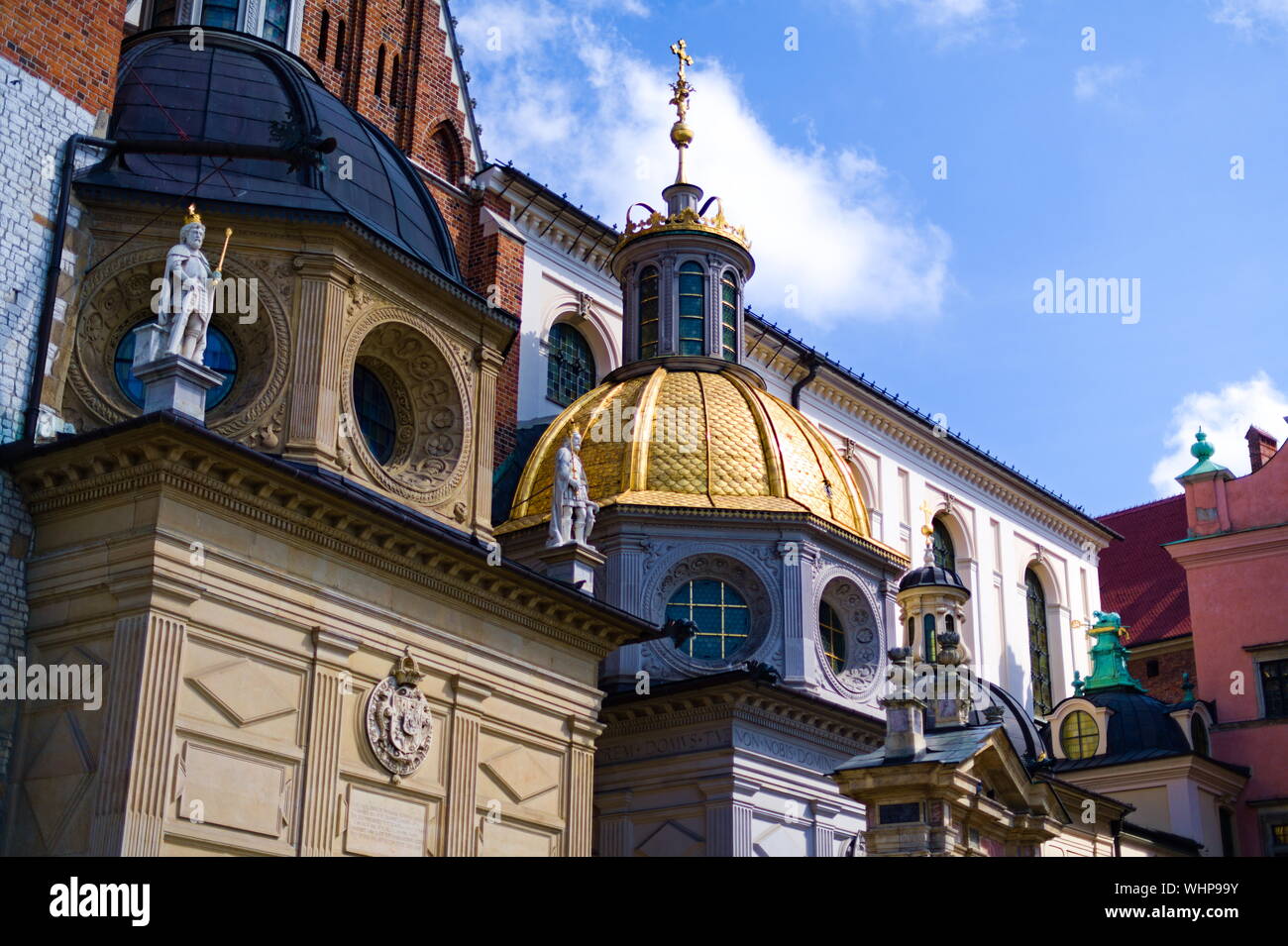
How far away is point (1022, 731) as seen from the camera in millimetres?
30625

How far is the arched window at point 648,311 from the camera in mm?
30766

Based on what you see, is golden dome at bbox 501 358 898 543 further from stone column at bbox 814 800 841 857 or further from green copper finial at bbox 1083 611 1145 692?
green copper finial at bbox 1083 611 1145 692

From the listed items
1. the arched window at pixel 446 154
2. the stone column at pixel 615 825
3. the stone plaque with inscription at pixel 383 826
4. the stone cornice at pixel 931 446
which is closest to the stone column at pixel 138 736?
the stone plaque with inscription at pixel 383 826

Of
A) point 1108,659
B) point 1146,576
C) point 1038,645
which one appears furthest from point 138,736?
point 1146,576

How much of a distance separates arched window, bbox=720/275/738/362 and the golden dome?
183 cm

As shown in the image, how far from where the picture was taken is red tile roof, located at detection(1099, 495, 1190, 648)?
48.7m

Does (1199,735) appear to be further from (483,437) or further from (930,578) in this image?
(483,437)

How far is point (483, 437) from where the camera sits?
829 inches

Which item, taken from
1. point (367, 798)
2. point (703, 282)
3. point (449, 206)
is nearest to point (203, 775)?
point (367, 798)

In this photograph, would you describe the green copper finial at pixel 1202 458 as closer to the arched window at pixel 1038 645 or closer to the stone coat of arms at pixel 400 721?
the arched window at pixel 1038 645

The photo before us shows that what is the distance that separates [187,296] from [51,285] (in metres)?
1.84

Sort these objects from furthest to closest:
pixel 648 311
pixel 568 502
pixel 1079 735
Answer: pixel 1079 735
pixel 648 311
pixel 568 502

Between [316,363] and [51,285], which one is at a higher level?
[51,285]

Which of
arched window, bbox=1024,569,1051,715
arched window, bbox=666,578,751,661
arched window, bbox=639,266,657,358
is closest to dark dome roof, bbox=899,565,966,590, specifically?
arched window, bbox=666,578,751,661
